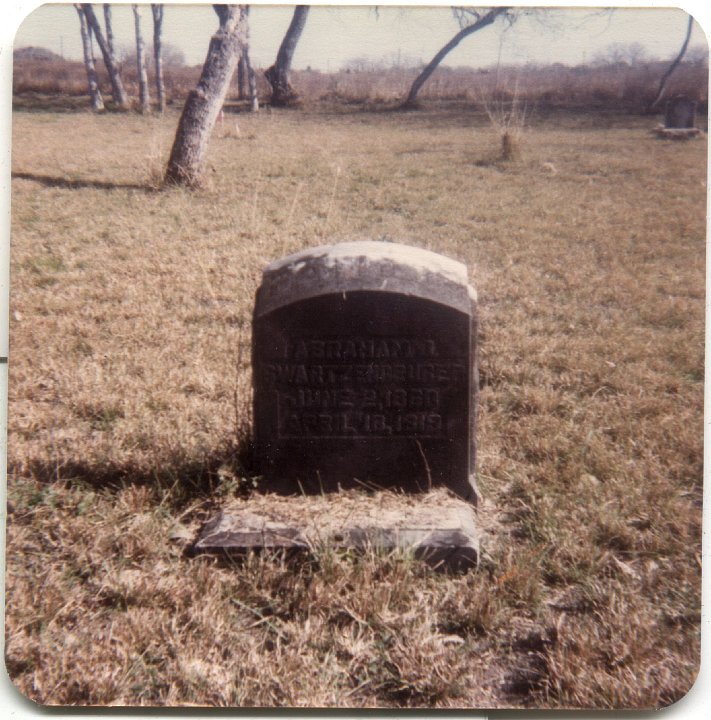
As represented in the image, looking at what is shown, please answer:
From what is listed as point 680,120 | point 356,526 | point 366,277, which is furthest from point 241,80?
point 356,526

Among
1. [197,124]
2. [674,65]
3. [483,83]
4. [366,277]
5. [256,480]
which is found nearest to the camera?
[366,277]

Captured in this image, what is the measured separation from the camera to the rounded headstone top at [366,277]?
2.42 m

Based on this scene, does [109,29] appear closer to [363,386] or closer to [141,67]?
[141,67]

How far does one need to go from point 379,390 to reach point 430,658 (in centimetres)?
95

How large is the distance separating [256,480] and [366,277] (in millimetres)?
923

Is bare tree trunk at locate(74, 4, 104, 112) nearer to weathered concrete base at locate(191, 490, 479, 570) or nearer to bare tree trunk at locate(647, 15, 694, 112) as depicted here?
weathered concrete base at locate(191, 490, 479, 570)

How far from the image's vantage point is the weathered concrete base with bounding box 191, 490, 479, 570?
2.39 m

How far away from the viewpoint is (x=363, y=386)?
2.57m

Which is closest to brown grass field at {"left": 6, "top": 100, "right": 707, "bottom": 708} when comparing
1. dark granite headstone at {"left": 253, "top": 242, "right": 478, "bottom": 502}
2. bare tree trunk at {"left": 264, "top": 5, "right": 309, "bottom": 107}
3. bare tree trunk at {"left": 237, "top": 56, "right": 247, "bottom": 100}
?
dark granite headstone at {"left": 253, "top": 242, "right": 478, "bottom": 502}

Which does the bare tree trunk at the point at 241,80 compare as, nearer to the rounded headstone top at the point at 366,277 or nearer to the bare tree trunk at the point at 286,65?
the bare tree trunk at the point at 286,65

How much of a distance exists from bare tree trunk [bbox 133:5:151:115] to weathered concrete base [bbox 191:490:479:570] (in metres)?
1.99

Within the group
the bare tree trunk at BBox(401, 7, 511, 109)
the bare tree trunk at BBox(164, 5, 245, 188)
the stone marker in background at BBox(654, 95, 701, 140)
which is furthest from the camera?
the bare tree trunk at BBox(164, 5, 245, 188)

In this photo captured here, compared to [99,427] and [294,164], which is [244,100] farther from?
→ [99,427]

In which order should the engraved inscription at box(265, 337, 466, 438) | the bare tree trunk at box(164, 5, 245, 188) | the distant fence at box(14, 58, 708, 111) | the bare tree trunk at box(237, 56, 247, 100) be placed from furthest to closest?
the bare tree trunk at box(164, 5, 245, 188), the bare tree trunk at box(237, 56, 247, 100), the distant fence at box(14, 58, 708, 111), the engraved inscription at box(265, 337, 466, 438)
